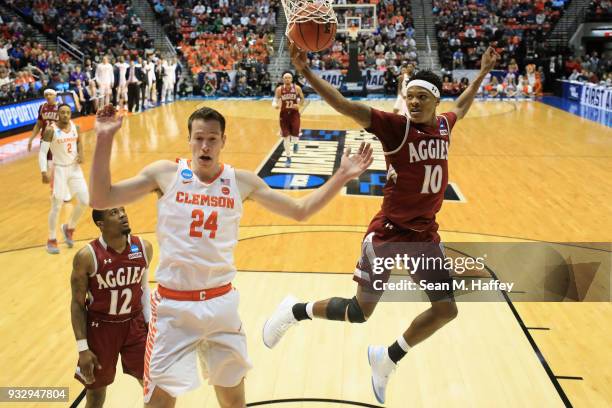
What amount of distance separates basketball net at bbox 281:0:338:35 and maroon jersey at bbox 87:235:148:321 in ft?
6.10

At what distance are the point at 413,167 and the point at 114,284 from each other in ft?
7.08

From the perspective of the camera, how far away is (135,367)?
4.18 metres

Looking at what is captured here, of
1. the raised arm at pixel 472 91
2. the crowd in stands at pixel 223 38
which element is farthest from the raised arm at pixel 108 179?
the crowd in stands at pixel 223 38

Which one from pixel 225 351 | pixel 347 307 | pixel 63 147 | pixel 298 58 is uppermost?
pixel 298 58

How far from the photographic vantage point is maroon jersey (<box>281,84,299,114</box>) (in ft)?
47.5

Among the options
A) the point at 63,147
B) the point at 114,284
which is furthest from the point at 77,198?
the point at 114,284

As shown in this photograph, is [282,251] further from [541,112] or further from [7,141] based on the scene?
[541,112]

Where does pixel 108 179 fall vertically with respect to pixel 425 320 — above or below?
above

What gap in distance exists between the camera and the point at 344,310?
5008 mm

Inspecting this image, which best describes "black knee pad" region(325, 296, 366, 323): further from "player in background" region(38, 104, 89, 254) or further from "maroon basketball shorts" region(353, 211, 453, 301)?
"player in background" region(38, 104, 89, 254)

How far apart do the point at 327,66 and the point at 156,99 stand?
7557 millimetres

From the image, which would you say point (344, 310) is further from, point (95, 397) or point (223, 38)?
point (223, 38)

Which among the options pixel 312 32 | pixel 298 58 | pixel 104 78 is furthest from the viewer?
pixel 104 78

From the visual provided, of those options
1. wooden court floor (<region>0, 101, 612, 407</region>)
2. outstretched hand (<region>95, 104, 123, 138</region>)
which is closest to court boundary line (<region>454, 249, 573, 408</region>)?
wooden court floor (<region>0, 101, 612, 407</region>)
